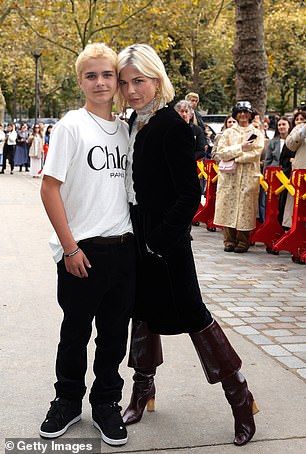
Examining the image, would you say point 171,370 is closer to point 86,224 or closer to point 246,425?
point 246,425

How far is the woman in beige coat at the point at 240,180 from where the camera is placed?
9344 mm

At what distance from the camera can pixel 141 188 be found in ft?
11.6

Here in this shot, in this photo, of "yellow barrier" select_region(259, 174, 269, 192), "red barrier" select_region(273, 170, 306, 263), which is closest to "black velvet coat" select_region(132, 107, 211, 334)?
"red barrier" select_region(273, 170, 306, 263)

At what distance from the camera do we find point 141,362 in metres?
3.91

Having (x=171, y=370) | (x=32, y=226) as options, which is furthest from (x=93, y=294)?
(x=32, y=226)

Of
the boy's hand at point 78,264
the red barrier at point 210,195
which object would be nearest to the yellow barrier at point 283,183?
the red barrier at point 210,195

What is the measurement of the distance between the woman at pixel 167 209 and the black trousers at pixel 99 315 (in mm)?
125

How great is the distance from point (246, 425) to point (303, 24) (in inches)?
1466

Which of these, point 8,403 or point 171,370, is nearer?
point 8,403

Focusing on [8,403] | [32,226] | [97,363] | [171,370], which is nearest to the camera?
[97,363]

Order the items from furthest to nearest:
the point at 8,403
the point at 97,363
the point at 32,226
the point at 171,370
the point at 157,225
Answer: the point at 32,226 < the point at 171,370 < the point at 8,403 < the point at 97,363 < the point at 157,225

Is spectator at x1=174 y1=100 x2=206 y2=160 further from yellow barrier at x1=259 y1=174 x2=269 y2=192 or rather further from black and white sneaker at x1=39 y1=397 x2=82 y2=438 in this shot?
black and white sneaker at x1=39 y1=397 x2=82 y2=438
